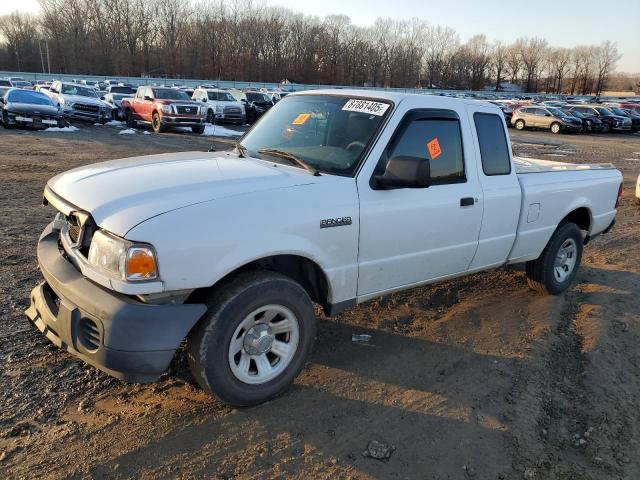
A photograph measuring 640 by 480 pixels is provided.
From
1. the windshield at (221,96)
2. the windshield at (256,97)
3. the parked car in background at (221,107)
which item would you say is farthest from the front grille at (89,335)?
the windshield at (256,97)

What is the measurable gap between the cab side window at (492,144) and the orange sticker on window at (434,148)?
1.74 ft

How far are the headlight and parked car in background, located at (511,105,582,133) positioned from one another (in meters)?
34.6

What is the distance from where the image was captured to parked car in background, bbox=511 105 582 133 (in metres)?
32.6

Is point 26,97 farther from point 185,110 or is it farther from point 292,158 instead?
point 292,158

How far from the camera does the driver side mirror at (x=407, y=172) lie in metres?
3.29

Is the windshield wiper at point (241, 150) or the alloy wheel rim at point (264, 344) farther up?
the windshield wiper at point (241, 150)

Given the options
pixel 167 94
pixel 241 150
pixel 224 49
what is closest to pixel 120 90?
pixel 167 94

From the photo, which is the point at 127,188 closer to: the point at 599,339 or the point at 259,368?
the point at 259,368

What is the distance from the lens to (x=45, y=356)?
3.65m

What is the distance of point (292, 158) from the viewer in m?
3.70

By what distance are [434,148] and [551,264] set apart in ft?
7.16

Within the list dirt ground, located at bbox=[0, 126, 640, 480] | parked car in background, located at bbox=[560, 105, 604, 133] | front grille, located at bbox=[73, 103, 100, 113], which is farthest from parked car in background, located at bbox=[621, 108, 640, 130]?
dirt ground, located at bbox=[0, 126, 640, 480]

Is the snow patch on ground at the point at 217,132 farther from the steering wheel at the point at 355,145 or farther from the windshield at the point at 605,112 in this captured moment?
the windshield at the point at 605,112

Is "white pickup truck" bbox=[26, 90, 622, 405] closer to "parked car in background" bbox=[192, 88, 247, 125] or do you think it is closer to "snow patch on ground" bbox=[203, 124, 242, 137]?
"snow patch on ground" bbox=[203, 124, 242, 137]
